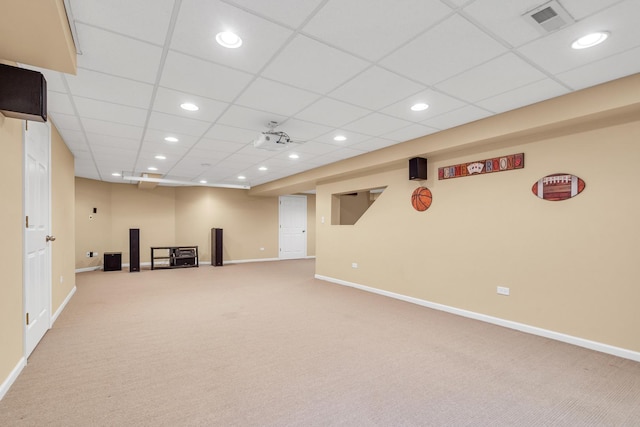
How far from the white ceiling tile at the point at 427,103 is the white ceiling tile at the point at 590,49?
32.2 inches

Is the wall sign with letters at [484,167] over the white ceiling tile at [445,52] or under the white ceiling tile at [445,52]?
under

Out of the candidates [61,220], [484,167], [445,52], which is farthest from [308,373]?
[61,220]

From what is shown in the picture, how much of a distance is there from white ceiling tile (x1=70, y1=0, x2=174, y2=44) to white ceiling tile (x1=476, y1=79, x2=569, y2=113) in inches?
118

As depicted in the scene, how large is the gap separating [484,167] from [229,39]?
3.52m

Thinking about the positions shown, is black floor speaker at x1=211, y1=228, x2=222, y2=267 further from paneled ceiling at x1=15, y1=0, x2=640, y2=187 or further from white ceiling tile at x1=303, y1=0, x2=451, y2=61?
white ceiling tile at x1=303, y1=0, x2=451, y2=61

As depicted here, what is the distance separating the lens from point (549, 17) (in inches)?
73.9

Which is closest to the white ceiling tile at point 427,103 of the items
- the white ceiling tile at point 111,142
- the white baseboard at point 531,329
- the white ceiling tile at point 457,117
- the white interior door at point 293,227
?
the white ceiling tile at point 457,117

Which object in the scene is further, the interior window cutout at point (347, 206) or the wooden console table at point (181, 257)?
the wooden console table at point (181, 257)

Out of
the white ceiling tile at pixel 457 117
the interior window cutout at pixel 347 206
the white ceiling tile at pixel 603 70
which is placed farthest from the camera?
the interior window cutout at pixel 347 206

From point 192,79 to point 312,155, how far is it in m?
3.01

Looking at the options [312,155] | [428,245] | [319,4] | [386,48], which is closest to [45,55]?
[319,4]

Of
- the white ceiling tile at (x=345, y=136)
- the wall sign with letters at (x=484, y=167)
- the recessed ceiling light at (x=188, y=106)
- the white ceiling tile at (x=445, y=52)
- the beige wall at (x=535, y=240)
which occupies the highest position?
the white ceiling tile at (x=445, y=52)

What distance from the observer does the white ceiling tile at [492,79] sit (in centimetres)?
245

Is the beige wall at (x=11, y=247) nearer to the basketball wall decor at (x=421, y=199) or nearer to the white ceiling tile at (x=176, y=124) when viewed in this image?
the white ceiling tile at (x=176, y=124)
